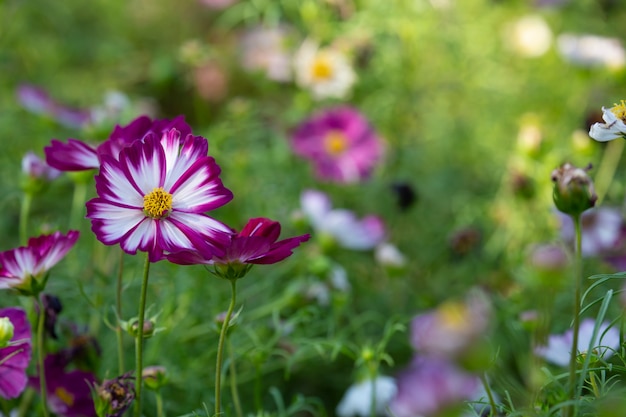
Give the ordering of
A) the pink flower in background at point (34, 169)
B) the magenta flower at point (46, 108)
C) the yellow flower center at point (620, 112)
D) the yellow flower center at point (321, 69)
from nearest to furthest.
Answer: the yellow flower center at point (620, 112)
the pink flower in background at point (34, 169)
the magenta flower at point (46, 108)
the yellow flower center at point (321, 69)

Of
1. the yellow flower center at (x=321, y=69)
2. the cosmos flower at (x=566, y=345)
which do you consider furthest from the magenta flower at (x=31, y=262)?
the yellow flower center at (x=321, y=69)

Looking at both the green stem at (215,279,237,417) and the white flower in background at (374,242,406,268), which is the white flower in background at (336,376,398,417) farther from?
the green stem at (215,279,237,417)

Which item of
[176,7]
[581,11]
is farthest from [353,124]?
[176,7]

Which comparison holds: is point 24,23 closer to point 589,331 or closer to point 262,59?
point 262,59

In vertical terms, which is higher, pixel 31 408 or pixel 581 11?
pixel 581 11

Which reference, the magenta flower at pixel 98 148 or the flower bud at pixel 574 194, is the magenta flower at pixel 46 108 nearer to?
the magenta flower at pixel 98 148

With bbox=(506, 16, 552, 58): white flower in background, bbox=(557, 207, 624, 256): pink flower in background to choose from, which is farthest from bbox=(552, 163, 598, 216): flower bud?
bbox=(506, 16, 552, 58): white flower in background
